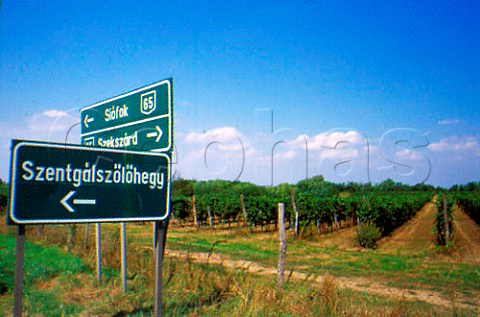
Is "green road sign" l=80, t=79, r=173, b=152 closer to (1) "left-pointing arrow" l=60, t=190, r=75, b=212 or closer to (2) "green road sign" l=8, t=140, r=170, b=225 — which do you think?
(2) "green road sign" l=8, t=140, r=170, b=225

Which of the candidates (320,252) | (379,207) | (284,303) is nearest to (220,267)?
(284,303)

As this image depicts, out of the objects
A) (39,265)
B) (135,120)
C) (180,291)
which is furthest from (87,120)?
(180,291)

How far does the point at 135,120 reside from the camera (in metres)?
4.83

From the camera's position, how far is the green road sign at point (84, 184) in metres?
2.96

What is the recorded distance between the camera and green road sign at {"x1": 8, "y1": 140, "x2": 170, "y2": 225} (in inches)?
117

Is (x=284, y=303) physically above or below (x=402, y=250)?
above

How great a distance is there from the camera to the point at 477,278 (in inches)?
384

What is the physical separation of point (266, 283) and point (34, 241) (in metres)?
7.45

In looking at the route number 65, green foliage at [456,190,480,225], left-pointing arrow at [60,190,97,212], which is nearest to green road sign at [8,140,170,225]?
left-pointing arrow at [60,190,97,212]

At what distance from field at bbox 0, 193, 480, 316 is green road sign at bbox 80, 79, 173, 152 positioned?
1.51 meters

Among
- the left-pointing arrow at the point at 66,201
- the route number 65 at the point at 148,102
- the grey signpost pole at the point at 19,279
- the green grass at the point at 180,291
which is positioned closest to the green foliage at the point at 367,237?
the green grass at the point at 180,291

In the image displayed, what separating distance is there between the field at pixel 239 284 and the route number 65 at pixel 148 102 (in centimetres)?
179

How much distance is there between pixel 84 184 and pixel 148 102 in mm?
1590

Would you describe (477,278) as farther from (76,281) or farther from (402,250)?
(76,281)
